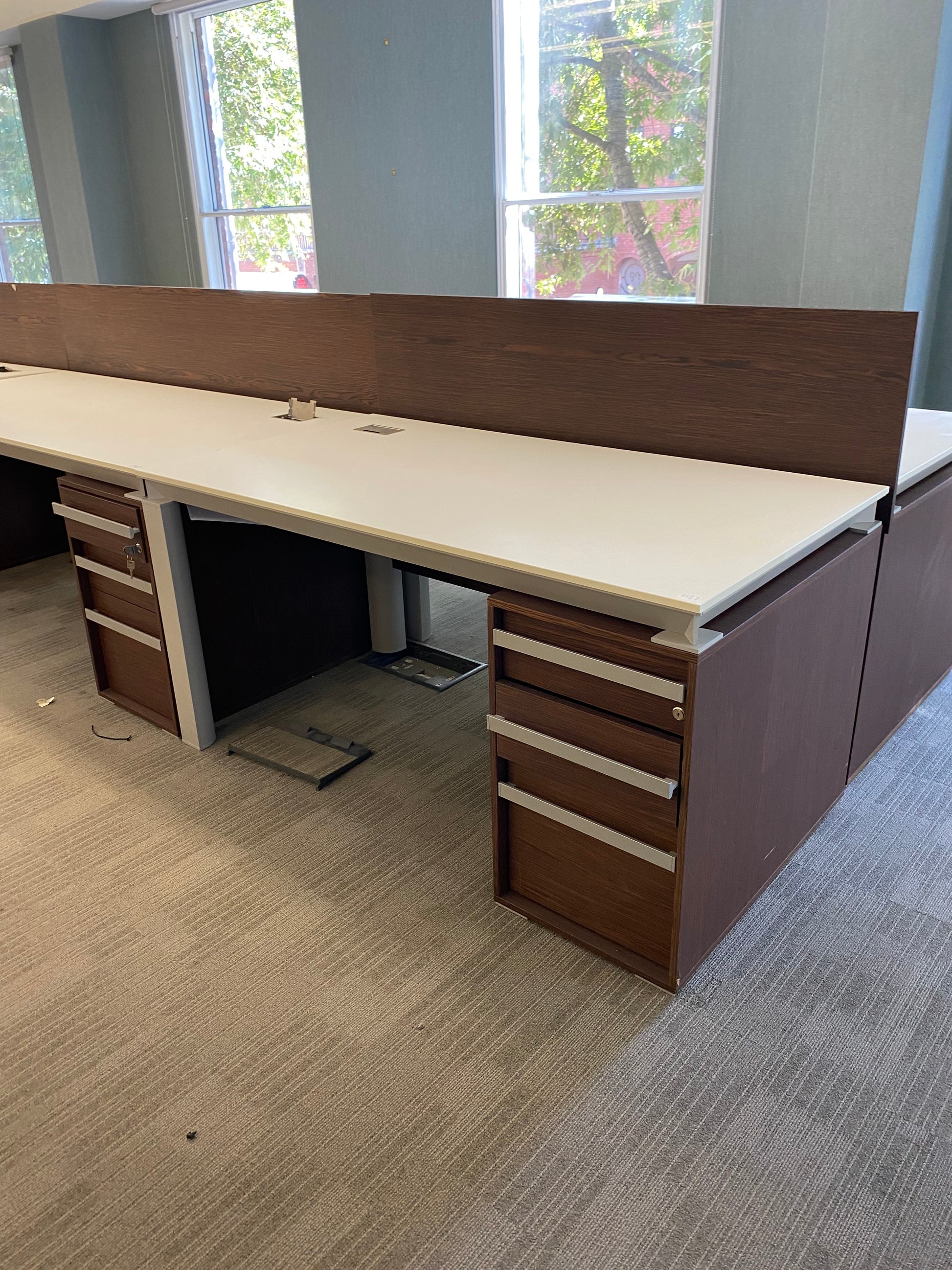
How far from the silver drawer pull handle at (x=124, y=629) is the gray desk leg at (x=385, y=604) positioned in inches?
26.4

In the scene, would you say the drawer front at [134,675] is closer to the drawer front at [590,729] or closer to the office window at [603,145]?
the drawer front at [590,729]

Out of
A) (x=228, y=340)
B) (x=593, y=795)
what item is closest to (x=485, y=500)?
(x=593, y=795)

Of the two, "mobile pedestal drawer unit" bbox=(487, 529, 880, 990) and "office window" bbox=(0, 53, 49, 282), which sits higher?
"office window" bbox=(0, 53, 49, 282)

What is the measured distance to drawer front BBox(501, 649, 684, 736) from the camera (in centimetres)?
132

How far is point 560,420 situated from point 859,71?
2.20m

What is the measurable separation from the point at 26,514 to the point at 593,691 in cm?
296

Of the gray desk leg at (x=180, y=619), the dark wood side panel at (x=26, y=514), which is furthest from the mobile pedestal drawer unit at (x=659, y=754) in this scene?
the dark wood side panel at (x=26, y=514)

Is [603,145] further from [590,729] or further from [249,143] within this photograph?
[590,729]

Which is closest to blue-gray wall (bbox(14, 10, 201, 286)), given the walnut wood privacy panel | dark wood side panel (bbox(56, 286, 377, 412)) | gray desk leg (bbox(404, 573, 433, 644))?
dark wood side panel (bbox(56, 286, 377, 412))

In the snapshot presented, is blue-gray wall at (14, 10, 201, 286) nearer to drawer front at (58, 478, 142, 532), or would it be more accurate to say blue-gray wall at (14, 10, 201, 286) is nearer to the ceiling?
the ceiling

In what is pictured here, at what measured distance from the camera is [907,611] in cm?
198

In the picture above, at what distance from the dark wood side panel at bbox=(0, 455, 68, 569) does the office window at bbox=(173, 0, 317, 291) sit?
91.7 inches

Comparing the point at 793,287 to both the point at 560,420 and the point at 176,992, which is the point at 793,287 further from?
the point at 176,992

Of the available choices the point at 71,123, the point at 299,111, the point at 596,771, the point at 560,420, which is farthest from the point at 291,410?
the point at 71,123
